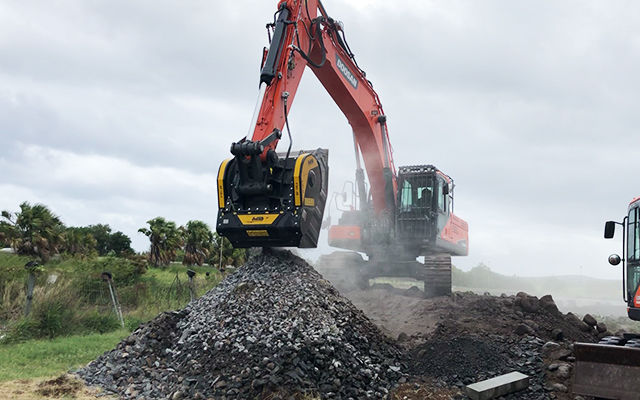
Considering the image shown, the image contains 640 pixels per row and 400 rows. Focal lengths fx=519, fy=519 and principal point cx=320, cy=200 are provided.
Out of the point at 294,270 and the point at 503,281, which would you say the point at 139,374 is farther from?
the point at 503,281

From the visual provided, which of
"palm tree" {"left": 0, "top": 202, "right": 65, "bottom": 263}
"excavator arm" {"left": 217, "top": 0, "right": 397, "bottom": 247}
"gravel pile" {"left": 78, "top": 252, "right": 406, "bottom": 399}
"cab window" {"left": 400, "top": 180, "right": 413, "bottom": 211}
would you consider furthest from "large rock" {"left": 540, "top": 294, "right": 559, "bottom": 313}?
"palm tree" {"left": 0, "top": 202, "right": 65, "bottom": 263}

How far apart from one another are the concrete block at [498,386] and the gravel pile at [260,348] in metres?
1.17

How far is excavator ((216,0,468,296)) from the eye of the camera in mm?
8047

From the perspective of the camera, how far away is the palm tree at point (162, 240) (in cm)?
2394

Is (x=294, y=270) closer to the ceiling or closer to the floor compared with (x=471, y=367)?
closer to the ceiling

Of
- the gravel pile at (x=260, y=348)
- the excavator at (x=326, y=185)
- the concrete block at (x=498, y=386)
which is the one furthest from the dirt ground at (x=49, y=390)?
the concrete block at (x=498, y=386)

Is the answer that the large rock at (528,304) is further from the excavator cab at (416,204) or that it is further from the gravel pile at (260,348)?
the gravel pile at (260,348)

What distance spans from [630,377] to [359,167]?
8.58 m

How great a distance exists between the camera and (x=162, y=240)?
24203 millimetres

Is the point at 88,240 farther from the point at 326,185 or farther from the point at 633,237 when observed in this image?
the point at 633,237

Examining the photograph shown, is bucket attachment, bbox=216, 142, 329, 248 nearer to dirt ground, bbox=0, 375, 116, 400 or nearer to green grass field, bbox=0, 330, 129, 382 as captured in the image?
dirt ground, bbox=0, 375, 116, 400

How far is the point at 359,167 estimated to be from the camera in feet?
44.4

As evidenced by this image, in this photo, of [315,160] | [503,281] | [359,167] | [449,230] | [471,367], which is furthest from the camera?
[503,281]

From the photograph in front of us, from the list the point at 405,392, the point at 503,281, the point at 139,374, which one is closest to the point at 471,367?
the point at 405,392
